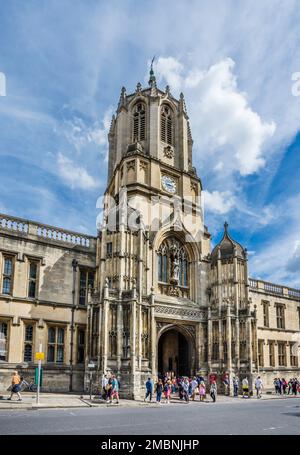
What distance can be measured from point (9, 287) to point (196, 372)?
14233mm

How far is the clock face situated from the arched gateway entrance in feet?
35.8

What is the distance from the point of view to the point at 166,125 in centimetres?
3772

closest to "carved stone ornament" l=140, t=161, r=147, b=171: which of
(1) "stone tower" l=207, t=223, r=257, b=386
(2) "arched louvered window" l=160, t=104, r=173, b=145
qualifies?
(2) "arched louvered window" l=160, t=104, r=173, b=145

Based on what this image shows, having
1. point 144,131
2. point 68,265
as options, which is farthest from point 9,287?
point 144,131

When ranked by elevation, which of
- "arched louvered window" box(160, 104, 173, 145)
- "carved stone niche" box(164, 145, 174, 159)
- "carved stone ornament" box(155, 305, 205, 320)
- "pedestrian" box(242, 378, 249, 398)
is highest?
"arched louvered window" box(160, 104, 173, 145)

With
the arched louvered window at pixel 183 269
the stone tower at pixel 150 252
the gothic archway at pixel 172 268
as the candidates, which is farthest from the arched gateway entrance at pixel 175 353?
the arched louvered window at pixel 183 269

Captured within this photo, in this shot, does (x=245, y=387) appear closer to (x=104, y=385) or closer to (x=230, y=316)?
(x=230, y=316)

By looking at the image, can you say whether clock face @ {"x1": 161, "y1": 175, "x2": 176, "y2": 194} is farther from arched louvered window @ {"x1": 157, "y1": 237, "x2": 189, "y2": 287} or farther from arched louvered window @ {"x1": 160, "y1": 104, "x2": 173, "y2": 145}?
arched louvered window @ {"x1": 157, "y1": 237, "x2": 189, "y2": 287}

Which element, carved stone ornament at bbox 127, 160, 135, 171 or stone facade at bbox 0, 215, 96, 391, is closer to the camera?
stone facade at bbox 0, 215, 96, 391

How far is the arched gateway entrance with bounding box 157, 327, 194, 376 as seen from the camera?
32219 millimetres

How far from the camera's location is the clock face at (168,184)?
35.4 meters

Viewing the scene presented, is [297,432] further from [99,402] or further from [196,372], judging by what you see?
[196,372]

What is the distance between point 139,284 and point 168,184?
1072cm
